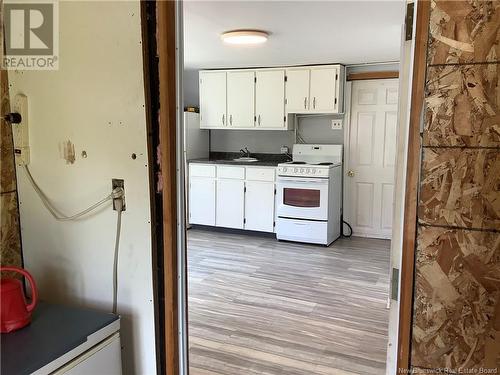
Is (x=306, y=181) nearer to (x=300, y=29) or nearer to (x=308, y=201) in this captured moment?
(x=308, y=201)

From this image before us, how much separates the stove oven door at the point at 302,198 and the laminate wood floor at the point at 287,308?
42cm

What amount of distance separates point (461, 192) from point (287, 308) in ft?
8.12

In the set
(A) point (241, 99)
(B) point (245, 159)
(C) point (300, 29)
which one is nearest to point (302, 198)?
(B) point (245, 159)

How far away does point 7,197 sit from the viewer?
196cm

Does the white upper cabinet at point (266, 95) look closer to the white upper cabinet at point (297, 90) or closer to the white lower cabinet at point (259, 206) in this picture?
the white upper cabinet at point (297, 90)

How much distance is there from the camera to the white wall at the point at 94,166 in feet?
5.67

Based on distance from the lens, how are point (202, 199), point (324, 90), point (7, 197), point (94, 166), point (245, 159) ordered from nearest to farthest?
point (94, 166) → point (7, 197) → point (324, 90) → point (202, 199) → point (245, 159)

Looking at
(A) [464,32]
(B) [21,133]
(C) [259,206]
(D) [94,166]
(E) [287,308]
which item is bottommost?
(E) [287,308]

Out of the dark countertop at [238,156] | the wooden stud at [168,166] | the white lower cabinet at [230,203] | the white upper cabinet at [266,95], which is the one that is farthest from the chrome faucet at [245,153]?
the wooden stud at [168,166]

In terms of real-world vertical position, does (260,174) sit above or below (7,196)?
below

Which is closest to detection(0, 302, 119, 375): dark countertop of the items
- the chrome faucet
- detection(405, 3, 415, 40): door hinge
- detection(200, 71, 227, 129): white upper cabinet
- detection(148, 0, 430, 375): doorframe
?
detection(148, 0, 430, 375): doorframe

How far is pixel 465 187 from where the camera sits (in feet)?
4.20

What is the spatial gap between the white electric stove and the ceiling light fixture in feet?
6.51

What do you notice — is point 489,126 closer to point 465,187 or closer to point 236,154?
point 465,187
